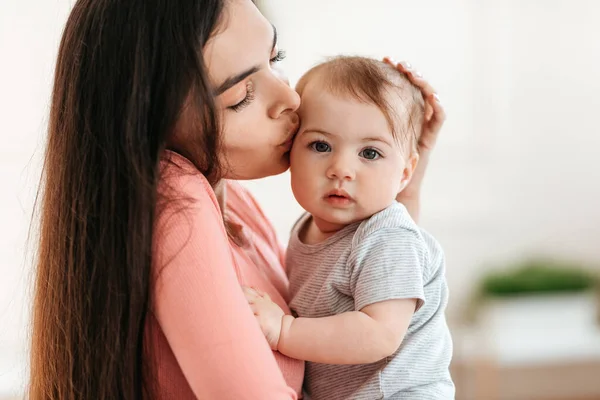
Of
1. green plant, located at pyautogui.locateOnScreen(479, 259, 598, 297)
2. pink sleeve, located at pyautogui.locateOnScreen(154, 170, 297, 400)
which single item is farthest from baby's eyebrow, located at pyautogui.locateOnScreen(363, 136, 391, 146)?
green plant, located at pyautogui.locateOnScreen(479, 259, 598, 297)

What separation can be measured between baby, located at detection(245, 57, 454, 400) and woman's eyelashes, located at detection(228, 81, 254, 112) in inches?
5.7

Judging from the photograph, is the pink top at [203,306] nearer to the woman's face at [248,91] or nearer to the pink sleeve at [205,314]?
the pink sleeve at [205,314]

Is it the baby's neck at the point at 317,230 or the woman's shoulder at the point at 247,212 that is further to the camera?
the woman's shoulder at the point at 247,212

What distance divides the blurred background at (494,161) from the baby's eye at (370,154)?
231 cm

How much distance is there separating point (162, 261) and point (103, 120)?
0.21m

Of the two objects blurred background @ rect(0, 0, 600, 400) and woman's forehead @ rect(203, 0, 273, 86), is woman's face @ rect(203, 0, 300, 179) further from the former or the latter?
blurred background @ rect(0, 0, 600, 400)

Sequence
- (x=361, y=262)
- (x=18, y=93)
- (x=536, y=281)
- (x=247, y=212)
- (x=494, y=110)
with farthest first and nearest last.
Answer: (x=494, y=110), (x=536, y=281), (x=18, y=93), (x=247, y=212), (x=361, y=262)

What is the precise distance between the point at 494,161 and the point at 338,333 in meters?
2.91

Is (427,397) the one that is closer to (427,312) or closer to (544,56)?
(427,312)

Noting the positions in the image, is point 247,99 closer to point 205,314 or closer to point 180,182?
point 180,182

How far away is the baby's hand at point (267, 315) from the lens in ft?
3.77

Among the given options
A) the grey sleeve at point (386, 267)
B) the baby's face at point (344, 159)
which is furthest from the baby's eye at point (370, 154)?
the grey sleeve at point (386, 267)

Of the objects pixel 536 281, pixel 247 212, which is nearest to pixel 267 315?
pixel 247 212

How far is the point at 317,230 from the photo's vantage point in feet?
4.53
